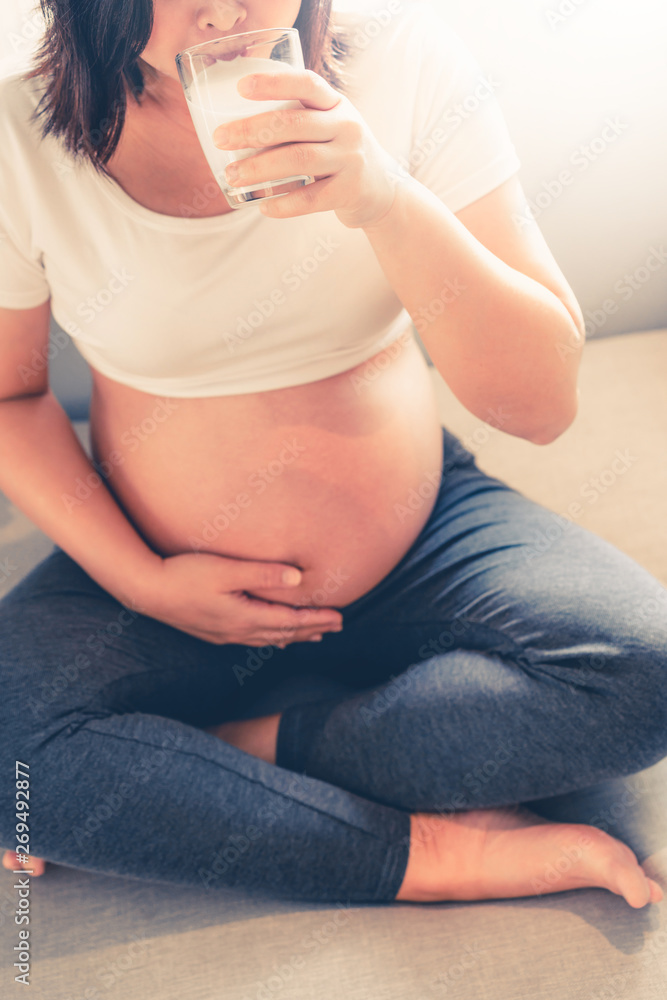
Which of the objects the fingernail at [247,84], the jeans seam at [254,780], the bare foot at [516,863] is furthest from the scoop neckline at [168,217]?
the bare foot at [516,863]

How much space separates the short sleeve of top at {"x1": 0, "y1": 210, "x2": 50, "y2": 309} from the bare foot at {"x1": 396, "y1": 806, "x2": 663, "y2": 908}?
63 centimetres

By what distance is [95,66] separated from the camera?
607 mm

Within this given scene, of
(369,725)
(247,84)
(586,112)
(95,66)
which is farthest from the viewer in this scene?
(586,112)

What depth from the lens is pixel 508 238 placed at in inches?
27.1

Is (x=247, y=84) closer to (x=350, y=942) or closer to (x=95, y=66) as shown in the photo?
(x=95, y=66)

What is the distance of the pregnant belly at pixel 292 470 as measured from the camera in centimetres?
75

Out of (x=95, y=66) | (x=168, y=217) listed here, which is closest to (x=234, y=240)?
(x=168, y=217)

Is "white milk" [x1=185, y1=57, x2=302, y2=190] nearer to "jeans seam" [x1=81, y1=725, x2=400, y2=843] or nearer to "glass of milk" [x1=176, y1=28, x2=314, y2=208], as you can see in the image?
"glass of milk" [x1=176, y1=28, x2=314, y2=208]

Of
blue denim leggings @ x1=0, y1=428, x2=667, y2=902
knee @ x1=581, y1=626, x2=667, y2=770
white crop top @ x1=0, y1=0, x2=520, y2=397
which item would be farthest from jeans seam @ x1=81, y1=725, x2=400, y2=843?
white crop top @ x1=0, y1=0, x2=520, y2=397

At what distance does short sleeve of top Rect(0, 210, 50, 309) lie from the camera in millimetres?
685

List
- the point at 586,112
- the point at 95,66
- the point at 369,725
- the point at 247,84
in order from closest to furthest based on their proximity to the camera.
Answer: the point at 247,84, the point at 95,66, the point at 369,725, the point at 586,112

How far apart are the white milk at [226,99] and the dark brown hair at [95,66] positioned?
0.47 feet

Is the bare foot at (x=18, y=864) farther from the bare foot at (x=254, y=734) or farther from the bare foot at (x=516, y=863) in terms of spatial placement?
the bare foot at (x=516, y=863)

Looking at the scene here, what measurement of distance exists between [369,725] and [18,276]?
55 cm
